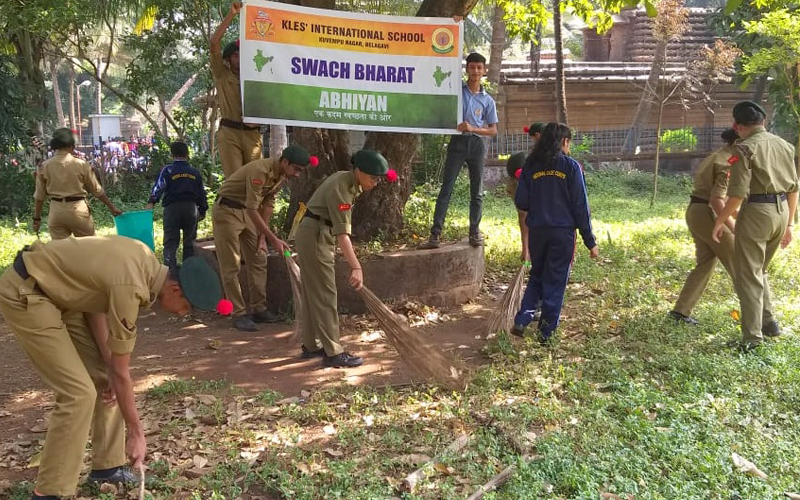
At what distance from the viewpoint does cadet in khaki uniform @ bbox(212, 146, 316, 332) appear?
641 cm

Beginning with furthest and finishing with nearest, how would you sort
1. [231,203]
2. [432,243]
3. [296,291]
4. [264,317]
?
[432,243] < [264,317] < [231,203] < [296,291]

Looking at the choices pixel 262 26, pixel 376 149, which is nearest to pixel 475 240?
pixel 376 149

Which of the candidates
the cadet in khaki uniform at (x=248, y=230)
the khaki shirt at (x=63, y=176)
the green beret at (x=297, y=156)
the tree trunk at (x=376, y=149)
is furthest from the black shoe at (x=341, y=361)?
the khaki shirt at (x=63, y=176)

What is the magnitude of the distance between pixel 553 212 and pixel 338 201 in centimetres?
180

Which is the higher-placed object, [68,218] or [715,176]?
[715,176]

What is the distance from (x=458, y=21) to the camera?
7230 millimetres

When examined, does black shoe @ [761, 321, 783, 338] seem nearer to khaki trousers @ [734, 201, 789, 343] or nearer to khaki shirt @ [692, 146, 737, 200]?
khaki trousers @ [734, 201, 789, 343]

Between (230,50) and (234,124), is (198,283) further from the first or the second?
(230,50)

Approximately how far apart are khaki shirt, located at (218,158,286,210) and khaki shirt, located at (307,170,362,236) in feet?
2.78

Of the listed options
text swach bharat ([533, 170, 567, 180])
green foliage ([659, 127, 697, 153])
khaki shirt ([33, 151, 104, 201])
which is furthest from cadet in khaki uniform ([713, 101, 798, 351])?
green foliage ([659, 127, 697, 153])

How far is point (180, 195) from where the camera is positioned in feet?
26.1

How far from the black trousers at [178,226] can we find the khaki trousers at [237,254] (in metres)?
1.08

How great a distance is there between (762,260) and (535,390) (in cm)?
234

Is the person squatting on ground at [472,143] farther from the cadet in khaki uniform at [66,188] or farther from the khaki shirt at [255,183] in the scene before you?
the cadet in khaki uniform at [66,188]
